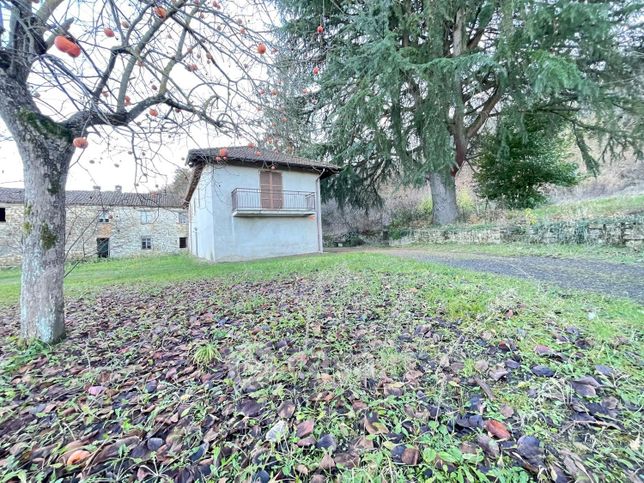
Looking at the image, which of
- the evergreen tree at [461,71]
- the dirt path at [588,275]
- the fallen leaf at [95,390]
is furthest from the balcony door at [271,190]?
the fallen leaf at [95,390]

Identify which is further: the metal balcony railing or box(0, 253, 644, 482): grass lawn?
the metal balcony railing

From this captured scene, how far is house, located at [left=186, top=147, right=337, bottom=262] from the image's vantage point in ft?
37.9

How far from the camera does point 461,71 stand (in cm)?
873

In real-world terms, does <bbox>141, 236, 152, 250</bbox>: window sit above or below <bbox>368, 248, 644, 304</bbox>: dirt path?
above

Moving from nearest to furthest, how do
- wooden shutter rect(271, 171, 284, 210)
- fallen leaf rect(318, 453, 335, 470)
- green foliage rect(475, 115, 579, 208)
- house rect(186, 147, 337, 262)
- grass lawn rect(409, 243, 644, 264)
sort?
Result: fallen leaf rect(318, 453, 335, 470) → grass lawn rect(409, 243, 644, 264) → house rect(186, 147, 337, 262) → wooden shutter rect(271, 171, 284, 210) → green foliage rect(475, 115, 579, 208)

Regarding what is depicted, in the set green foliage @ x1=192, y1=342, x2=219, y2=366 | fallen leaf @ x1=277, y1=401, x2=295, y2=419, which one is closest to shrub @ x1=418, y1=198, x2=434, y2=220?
green foliage @ x1=192, y1=342, x2=219, y2=366

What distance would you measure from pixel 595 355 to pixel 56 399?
3.52 m

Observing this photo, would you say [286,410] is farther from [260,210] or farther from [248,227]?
[248,227]

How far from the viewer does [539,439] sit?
4.09 feet

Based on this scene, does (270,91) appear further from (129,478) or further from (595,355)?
(595,355)

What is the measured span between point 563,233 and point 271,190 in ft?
34.7

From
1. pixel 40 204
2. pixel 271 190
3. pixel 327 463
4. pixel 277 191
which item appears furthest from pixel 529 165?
pixel 40 204

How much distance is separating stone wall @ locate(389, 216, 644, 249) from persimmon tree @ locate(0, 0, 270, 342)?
9.30 metres

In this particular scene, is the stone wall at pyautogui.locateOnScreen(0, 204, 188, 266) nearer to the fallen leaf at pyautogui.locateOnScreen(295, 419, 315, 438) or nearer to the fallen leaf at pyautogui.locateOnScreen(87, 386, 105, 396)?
the fallen leaf at pyautogui.locateOnScreen(87, 386, 105, 396)
